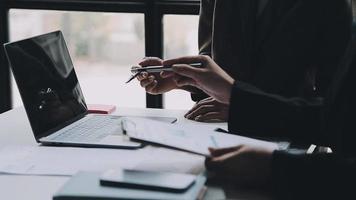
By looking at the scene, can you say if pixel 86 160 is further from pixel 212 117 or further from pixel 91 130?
pixel 212 117

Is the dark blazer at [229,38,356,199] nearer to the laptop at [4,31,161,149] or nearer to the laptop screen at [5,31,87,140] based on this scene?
the laptop at [4,31,161,149]

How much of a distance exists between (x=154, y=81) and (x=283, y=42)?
400mm

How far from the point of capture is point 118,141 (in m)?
1.34

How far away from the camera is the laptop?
1341 millimetres

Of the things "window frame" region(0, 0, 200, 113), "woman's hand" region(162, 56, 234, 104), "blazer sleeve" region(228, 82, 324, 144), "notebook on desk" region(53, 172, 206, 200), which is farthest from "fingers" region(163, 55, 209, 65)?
"window frame" region(0, 0, 200, 113)

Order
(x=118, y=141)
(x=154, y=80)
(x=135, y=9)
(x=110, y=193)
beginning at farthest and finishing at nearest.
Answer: (x=135, y=9)
(x=154, y=80)
(x=118, y=141)
(x=110, y=193)

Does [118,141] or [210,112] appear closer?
[118,141]

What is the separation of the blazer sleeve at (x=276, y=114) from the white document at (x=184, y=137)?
0.15 ft

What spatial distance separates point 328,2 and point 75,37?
1.63 meters

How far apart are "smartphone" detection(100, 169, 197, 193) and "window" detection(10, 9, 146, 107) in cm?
184

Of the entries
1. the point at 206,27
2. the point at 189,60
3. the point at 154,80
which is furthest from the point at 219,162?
the point at 206,27

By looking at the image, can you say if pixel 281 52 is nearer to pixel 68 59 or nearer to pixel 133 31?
pixel 68 59

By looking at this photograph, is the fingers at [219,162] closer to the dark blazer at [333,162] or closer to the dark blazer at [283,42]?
the dark blazer at [333,162]

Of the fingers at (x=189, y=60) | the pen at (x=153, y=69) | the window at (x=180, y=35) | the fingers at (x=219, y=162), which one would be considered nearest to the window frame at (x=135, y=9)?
the window at (x=180, y=35)
